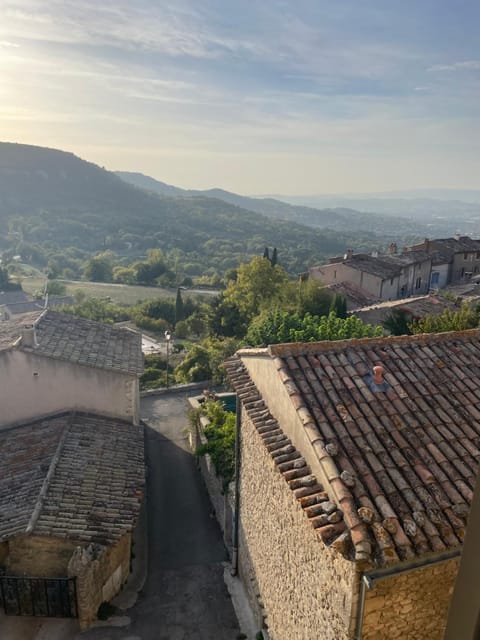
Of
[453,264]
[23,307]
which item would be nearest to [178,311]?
[23,307]

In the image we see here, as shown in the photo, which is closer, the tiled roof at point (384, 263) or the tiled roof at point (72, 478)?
the tiled roof at point (72, 478)

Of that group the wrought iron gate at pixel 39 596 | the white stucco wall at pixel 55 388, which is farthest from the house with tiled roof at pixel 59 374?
the wrought iron gate at pixel 39 596

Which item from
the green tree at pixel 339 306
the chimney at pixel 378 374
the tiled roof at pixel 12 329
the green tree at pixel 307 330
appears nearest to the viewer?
the chimney at pixel 378 374

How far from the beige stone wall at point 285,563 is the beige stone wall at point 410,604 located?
353 mm

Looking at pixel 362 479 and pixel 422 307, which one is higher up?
pixel 362 479

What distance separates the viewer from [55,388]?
1695cm

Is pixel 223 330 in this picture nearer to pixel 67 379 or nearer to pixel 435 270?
pixel 67 379

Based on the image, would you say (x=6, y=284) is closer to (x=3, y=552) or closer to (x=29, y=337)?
(x=29, y=337)

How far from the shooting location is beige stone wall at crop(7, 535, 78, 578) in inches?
464

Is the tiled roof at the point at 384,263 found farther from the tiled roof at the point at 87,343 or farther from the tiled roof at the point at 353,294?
the tiled roof at the point at 87,343

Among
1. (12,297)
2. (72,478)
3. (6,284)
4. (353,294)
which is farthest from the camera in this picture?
(6,284)

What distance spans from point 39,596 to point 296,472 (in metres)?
8.47

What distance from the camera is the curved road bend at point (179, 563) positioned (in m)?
12.1

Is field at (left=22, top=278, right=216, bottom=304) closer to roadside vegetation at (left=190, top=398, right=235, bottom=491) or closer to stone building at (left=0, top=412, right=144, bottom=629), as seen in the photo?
roadside vegetation at (left=190, top=398, right=235, bottom=491)
